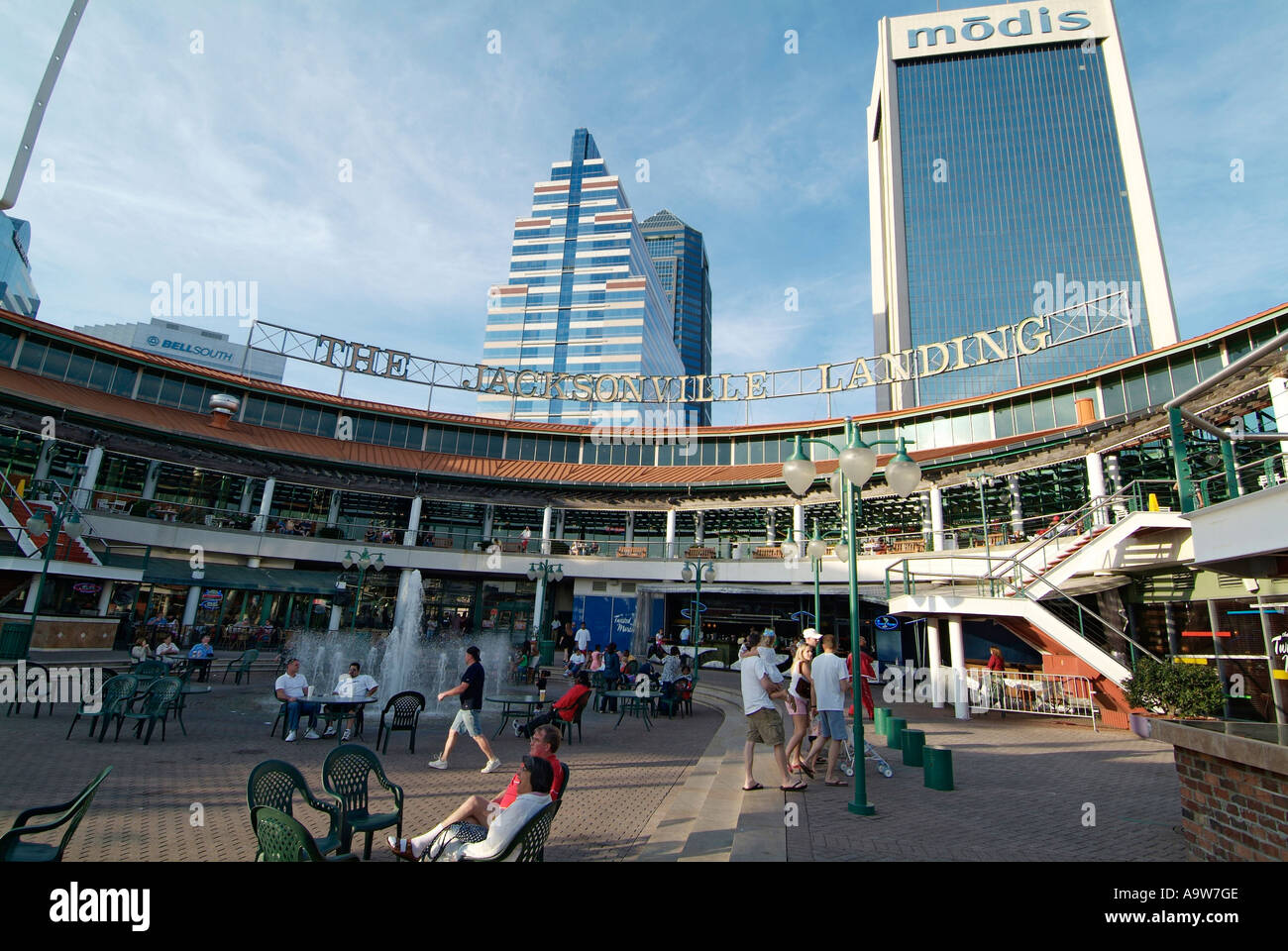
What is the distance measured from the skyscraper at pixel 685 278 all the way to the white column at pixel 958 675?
14646 centimetres

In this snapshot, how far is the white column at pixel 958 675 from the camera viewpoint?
51.8 feet

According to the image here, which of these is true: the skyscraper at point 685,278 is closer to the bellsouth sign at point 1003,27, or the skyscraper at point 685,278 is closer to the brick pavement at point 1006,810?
the bellsouth sign at point 1003,27

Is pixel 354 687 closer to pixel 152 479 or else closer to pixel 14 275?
pixel 152 479

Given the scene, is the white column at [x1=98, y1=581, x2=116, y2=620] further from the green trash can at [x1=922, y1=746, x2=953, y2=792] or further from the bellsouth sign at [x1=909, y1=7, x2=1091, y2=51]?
the bellsouth sign at [x1=909, y1=7, x2=1091, y2=51]

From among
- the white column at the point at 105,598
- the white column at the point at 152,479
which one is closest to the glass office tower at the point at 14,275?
the white column at the point at 152,479

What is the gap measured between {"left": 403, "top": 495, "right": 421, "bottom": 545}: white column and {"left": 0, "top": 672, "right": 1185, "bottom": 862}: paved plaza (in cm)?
2156

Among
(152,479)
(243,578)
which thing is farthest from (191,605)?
(152,479)
